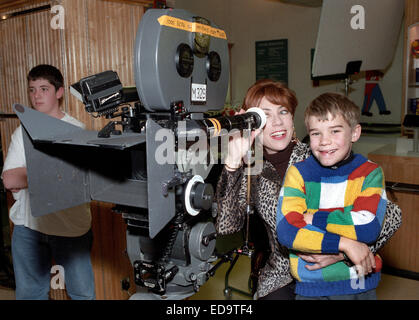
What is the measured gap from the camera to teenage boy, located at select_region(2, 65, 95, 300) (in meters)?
2.02

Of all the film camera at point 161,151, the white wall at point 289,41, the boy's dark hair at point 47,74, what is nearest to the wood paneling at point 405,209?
the white wall at point 289,41

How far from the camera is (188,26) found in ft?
3.34

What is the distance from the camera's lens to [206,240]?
1052mm

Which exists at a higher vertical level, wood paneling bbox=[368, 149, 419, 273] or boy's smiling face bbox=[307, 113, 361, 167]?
boy's smiling face bbox=[307, 113, 361, 167]

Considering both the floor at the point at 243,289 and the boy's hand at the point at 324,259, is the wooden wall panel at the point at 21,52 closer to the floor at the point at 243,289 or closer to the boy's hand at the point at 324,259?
the floor at the point at 243,289

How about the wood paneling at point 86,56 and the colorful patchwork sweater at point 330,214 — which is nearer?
the colorful patchwork sweater at point 330,214

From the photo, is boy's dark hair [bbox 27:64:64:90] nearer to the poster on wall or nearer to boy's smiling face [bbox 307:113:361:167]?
boy's smiling face [bbox 307:113:361:167]

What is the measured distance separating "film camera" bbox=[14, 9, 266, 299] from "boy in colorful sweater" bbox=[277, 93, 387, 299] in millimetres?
248

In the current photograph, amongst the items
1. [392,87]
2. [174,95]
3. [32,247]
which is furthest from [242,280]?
[392,87]

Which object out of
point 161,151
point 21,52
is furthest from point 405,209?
point 21,52

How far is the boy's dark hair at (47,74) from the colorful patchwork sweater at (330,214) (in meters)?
1.49

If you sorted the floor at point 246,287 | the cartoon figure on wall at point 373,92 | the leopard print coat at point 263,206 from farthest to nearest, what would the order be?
1. the cartoon figure on wall at point 373,92
2. the floor at point 246,287
3. the leopard print coat at point 263,206

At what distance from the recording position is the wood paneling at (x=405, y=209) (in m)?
2.93

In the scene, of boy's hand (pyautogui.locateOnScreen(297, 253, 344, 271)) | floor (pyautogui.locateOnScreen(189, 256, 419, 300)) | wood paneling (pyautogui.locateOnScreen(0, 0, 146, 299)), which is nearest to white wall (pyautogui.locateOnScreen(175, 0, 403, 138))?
floor (pyautogui.locateOnScreen(189, 256, 419, 300))
